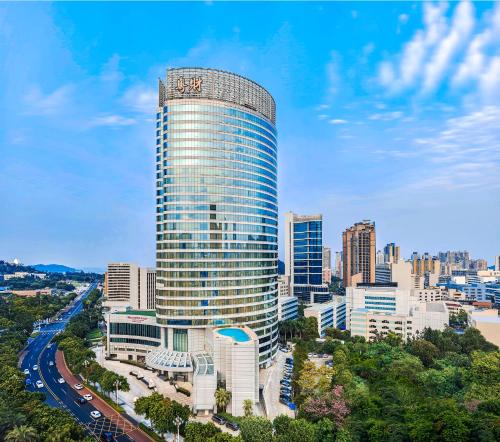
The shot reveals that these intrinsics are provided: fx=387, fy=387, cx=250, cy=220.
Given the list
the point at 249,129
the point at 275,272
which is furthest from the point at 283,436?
the point at 249,129

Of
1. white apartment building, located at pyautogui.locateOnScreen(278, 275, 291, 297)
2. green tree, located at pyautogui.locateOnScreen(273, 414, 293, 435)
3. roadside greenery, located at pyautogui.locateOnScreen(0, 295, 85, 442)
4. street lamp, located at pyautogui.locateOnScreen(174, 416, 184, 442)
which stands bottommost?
street lamp, located at pyautogui.locateOnScreen(174, 416, 184, 442)

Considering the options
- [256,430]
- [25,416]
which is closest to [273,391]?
[256,430]

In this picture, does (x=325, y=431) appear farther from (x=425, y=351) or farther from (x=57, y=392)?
(x=57, y=392)

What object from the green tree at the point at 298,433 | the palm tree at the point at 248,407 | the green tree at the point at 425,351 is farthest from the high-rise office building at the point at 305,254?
the green tree at the point at 298,433

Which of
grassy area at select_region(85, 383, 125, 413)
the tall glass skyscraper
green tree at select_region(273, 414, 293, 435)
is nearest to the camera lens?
green tree at select_region(273, 414, 293, 435)

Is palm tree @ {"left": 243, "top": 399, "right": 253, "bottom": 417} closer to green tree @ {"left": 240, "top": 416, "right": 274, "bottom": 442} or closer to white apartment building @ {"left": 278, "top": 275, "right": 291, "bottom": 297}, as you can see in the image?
green tree @ {"left": 240, "top": 416, "right": 274, "bottom": 442}

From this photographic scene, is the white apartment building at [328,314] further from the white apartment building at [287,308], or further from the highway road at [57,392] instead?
the highway road at [57,392]

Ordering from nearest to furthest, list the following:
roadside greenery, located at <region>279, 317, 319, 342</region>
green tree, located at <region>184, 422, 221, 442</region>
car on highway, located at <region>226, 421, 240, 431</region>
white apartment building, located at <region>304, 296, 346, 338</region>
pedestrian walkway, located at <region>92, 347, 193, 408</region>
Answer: green tree, located at <region>184, 422, 221, 442</region>
car on highway, located at <region>226, 421, 240, 431</region>
pedestrian walkway, located at <region>92, 347, 193, 408</region>
roadside greenery, located at <region>279, 317, 319, 342</region>
white apartment building, located at <region>304, 296, 346, 338</region>

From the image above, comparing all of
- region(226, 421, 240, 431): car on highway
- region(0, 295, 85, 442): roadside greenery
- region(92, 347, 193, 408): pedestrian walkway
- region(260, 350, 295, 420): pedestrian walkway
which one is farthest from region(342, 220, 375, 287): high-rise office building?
region(0, 295, 85, 442): roadside greenery
